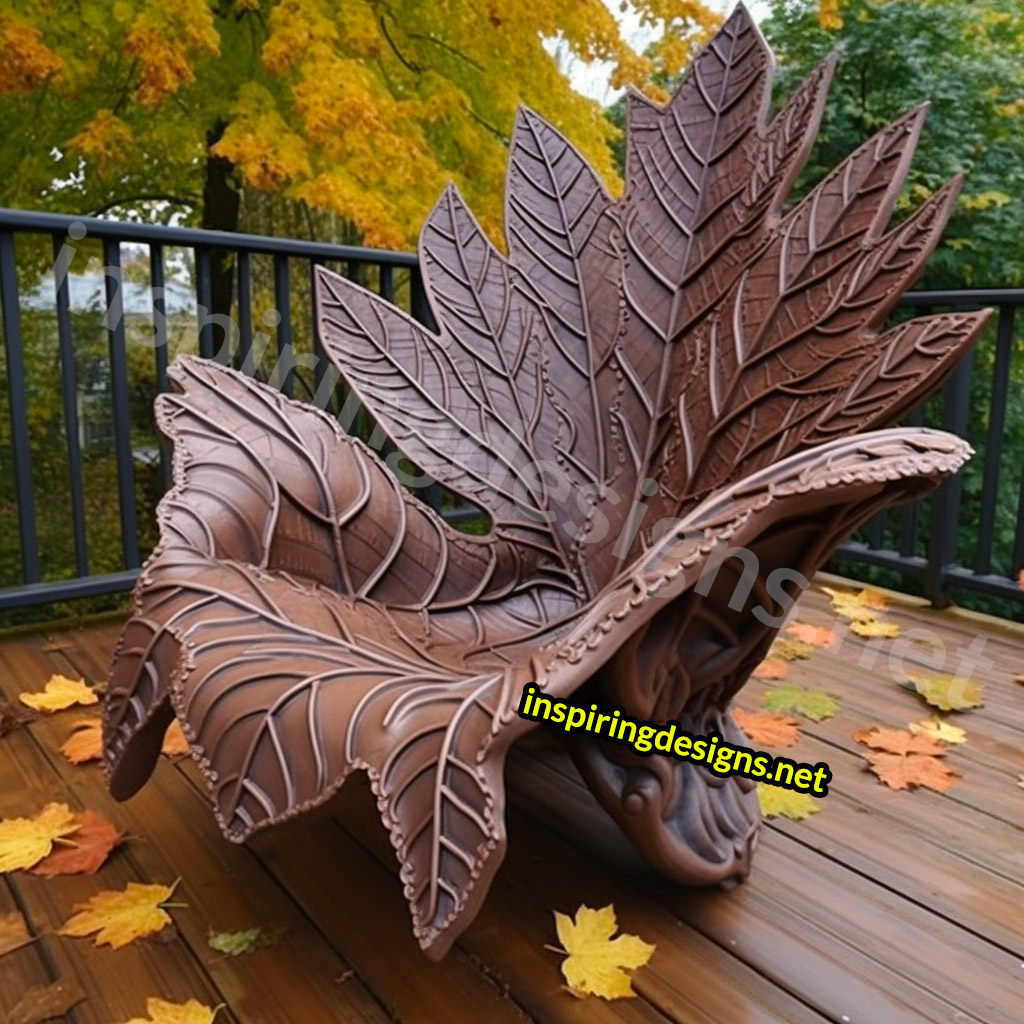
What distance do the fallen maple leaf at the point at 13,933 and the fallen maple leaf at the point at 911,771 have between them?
1269mm

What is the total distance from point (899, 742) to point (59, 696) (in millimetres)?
1583

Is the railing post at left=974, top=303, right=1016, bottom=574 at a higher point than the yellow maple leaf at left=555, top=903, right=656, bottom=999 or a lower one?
higher

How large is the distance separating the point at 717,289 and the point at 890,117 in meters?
4.47

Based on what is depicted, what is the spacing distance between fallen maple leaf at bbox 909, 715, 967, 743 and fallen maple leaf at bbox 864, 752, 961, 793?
0.29 ft

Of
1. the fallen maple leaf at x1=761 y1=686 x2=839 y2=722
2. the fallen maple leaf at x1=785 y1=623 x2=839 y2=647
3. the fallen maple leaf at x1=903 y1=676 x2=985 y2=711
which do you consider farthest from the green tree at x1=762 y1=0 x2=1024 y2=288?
the fallen maple leaf at x1=761 y1=686 x2=839 y2=722

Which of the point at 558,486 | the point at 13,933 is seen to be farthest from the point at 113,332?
the point at 13,933

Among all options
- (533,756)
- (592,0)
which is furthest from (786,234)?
(592,0)

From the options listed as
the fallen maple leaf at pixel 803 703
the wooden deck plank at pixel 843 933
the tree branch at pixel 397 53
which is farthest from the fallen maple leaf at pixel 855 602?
the tree branch at pixel 397 53

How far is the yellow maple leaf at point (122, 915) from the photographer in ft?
3.59

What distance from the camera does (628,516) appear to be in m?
1.45

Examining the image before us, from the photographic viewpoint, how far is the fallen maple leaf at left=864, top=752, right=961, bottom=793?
152cm

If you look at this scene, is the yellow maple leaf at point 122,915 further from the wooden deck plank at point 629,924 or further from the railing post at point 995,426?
the railing post at point 995,426

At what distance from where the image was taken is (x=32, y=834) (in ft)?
4.28

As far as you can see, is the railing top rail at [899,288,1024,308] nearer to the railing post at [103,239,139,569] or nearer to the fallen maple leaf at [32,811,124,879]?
the railing post at [103,239,139,569]
